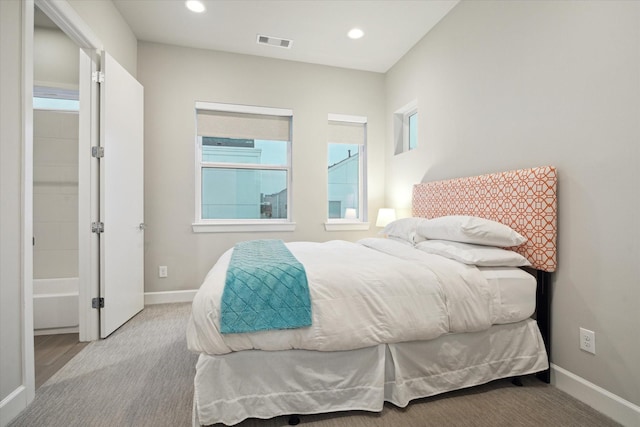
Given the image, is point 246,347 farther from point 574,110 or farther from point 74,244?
point 74,244

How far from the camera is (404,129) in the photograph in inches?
148

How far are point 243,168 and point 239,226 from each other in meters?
0.74

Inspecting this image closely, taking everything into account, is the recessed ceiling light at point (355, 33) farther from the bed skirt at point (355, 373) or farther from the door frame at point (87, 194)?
the bed skirt at point (355, 373)

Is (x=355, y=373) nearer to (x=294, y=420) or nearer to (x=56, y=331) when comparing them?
(x=294, y=420)

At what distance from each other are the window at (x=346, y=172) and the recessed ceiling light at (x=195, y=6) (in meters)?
1.82

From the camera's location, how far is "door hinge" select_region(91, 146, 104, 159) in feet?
7.79

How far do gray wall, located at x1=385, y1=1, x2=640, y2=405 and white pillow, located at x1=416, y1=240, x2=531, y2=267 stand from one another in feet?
0.91

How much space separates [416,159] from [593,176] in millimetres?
1797

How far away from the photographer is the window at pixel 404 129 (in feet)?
11.9

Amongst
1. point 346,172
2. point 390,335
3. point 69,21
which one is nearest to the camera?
point 390,335

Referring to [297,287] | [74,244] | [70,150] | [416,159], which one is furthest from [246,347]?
[70,150]

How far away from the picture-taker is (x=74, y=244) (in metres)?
3.15

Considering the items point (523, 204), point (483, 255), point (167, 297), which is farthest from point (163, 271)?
point (523, 204)

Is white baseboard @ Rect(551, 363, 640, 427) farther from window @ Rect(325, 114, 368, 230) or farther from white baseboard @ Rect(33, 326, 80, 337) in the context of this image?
white baseboard @ Rect(33, 326, 80, 337)
